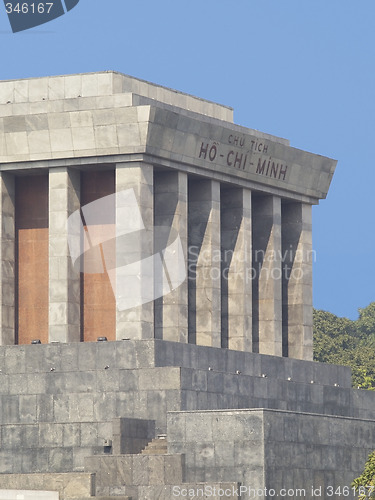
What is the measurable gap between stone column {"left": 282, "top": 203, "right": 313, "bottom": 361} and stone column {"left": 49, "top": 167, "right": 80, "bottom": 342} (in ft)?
41.4

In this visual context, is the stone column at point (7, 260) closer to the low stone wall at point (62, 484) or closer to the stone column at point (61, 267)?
the stone column at point (61, 267)

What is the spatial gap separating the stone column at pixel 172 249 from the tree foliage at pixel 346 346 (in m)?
51.0

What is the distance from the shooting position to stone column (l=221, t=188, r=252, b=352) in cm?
7606

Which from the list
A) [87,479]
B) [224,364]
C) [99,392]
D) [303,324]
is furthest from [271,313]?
[87,479]

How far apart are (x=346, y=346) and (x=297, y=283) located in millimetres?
55710

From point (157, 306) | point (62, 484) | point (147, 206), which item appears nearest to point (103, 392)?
point (62, 484)

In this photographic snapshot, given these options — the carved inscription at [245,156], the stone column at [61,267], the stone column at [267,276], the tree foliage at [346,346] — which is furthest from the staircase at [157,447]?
the tree foliage at [346,346]

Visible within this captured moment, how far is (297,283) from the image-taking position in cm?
8069

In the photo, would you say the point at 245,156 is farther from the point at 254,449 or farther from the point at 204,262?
the point at 254,449

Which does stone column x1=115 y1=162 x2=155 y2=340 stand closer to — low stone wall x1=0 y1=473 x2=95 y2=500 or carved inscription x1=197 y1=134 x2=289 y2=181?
carved inscription x1=197 y1=134 x2=289 y2=181

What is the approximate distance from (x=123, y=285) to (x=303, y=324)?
1273 cm

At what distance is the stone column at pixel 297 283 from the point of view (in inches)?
3162

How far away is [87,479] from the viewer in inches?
2370

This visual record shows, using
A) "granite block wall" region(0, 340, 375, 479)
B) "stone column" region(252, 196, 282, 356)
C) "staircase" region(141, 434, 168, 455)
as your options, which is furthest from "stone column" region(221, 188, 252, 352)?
"staircase" region(141, 434, 168, 455)
